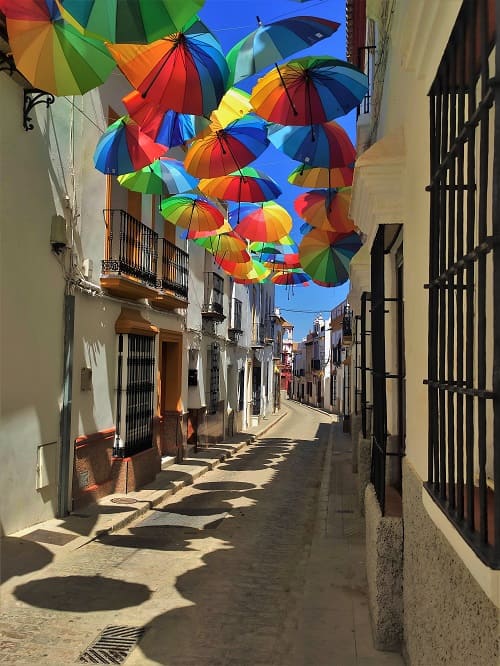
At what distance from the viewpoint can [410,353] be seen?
3879 mm

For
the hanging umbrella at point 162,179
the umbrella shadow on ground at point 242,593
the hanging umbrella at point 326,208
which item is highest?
the hanging umbrella at point 162,179

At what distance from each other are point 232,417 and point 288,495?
1065cm

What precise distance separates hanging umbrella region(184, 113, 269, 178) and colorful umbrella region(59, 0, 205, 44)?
3.23 meters

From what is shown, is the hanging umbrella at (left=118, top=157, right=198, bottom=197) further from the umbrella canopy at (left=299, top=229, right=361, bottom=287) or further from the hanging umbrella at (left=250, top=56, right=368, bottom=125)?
the umbrella canopy at (left=299, top=229, right=361, bottom=287)

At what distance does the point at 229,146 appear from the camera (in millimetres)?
7457

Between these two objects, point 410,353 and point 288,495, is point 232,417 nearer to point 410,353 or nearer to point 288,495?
point 288,495

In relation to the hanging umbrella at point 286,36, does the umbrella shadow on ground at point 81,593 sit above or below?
below

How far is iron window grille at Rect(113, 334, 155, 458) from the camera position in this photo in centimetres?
1024

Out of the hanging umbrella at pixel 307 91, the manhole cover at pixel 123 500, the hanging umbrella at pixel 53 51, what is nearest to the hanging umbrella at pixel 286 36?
the hanging umbrella at pixel 307 91

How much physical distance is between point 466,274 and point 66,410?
6.96 metres

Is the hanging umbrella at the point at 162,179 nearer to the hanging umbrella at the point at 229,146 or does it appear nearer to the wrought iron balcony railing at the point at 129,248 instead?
the hanging umbrella at the point at 229,146

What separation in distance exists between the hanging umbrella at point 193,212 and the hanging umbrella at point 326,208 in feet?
5.60

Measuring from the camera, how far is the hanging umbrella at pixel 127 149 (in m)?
7.32

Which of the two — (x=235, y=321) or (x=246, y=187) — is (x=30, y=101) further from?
(x=235, y=321)
